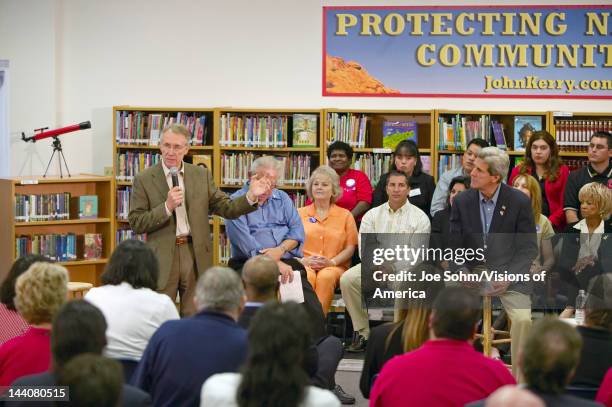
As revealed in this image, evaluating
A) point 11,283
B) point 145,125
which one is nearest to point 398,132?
point 145,125

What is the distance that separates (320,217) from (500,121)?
2374mm

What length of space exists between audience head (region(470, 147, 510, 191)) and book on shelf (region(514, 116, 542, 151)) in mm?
2525

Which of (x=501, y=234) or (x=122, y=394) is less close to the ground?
(x=501, y=234)

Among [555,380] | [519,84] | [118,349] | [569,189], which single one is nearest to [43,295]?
[118,349]

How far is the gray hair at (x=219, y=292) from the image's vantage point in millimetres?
3314

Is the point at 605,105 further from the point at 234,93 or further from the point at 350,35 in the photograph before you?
the point at 234,93

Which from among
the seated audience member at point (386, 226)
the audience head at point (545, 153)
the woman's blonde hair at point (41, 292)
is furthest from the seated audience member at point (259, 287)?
the audience head at point (545, 153)

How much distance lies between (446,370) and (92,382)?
1.25 metres

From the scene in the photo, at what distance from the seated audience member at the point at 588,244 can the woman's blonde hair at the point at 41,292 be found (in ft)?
11.7

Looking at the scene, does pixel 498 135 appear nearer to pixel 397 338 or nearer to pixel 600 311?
pixel 397 338

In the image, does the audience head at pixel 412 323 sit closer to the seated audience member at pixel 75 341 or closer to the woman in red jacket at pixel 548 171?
the seated audience member at pixel 75 341

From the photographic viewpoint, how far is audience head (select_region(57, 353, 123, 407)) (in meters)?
2.29

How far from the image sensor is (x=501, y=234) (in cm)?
568

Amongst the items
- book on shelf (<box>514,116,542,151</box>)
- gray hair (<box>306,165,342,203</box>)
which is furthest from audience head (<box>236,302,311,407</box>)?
book on shelf (<box>514,116,542,151</box>)
